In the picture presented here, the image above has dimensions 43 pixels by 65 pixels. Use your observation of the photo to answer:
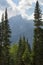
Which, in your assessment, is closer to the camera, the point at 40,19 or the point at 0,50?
the point at 40,19

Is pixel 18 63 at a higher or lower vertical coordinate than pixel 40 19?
lower

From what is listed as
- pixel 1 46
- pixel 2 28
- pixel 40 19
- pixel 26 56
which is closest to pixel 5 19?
pixel 2 28

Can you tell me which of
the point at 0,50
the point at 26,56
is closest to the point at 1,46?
the point at 0,50

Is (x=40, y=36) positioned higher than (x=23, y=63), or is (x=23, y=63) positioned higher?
(x=40, y=36)

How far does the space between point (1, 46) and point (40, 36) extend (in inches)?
368

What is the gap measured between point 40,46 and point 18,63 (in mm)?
31094

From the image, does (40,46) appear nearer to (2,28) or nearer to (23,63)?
(2,28)

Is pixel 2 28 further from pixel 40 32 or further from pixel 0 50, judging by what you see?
pixel 40 32

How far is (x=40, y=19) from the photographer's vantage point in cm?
5622

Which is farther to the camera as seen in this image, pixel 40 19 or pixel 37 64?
pixel 37 64

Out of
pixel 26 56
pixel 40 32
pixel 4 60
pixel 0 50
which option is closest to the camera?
pixel 40 32

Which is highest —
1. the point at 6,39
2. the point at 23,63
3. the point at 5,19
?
the point at 5,19

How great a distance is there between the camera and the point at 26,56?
87250 millimetres

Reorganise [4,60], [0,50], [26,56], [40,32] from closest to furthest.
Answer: [40,32] → [0,50] → [4,60] → [26,56]
